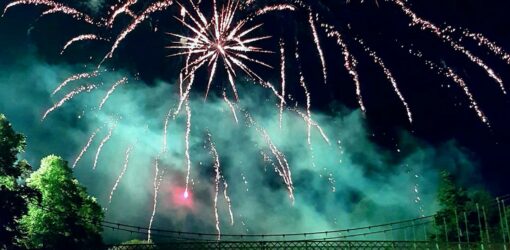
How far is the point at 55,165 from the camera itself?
47500 millimetres

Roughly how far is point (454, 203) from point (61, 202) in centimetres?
4712

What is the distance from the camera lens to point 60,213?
45.1 meters

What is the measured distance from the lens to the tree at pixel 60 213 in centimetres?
4369

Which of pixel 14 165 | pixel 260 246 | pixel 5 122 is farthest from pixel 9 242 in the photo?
pixel 260 246

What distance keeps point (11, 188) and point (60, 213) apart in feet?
24.5

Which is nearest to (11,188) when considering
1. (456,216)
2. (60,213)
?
(60,213)

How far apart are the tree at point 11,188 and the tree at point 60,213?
14.0ft

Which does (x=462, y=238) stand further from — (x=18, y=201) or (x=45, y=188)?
(x=18, y=201)

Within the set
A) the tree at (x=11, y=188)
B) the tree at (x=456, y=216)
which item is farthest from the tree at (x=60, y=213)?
the tree at (x=456, y=216)

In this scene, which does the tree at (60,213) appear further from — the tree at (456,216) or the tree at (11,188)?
the tree at (456,216)

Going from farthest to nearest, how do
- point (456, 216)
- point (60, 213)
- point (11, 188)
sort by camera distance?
point (456, 216) < point (60, 213) < point (11, 188)

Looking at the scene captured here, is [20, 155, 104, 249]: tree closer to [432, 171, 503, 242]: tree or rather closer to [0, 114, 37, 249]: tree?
[0, 114, 37, 249]: tree

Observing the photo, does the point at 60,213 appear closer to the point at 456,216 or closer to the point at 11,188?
the point at 11,188

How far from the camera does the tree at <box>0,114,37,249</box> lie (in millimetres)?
35844
